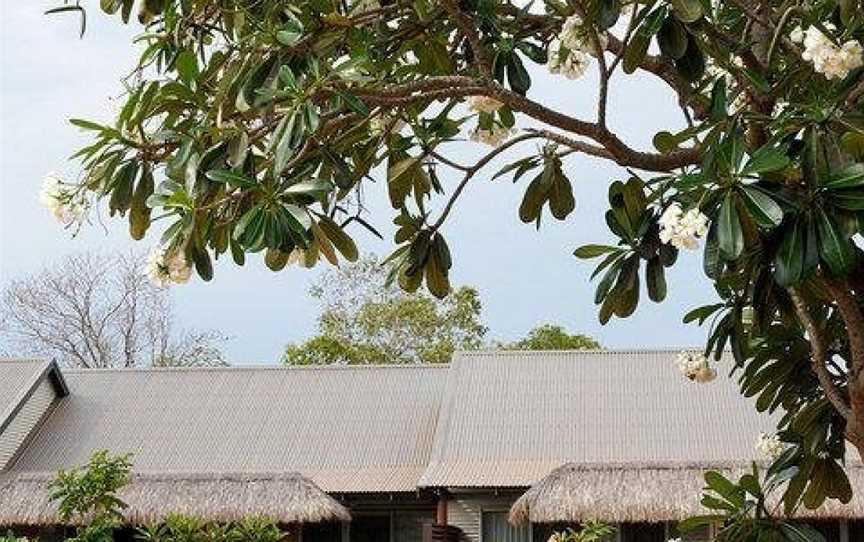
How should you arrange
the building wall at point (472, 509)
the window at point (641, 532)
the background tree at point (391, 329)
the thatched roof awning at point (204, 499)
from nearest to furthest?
the thatched roof awning at point (204, 499), the window at point (641, 532), the building wall at point (472, 509), the background tree at point (391, 329)

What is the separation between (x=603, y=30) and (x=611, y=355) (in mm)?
16222

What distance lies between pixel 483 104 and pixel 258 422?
15645 millimetres

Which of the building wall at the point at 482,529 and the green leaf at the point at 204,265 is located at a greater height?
the building wall at the point at 482,529

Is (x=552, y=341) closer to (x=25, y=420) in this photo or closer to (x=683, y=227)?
Answer: (x=25, y=420)

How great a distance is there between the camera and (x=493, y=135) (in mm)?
5172

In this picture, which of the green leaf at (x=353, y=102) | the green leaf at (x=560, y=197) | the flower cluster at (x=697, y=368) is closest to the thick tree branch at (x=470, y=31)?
the green leaf at (x=353, y=102)

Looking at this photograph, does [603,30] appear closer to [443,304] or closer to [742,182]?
[742,182]

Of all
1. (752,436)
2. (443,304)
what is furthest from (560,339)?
(752,436)

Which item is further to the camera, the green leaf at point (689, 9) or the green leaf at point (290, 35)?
the green leaf at point (290, 35)

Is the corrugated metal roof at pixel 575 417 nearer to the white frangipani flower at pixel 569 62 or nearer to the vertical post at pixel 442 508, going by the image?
the vertical post at pixel 442 508

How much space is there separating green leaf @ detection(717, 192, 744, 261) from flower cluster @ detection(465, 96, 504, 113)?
106cm

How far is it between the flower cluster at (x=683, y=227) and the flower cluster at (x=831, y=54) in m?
0.60

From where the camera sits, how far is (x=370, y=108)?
4527 millimetres

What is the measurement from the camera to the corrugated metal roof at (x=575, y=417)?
1797 centimetres
